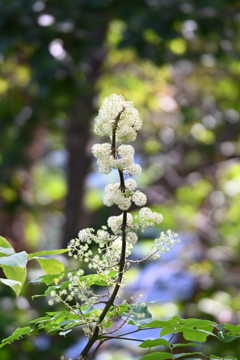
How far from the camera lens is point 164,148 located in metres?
5.86

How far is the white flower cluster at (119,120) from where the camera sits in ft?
2.87

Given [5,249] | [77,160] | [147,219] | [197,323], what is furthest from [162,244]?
[77,160]

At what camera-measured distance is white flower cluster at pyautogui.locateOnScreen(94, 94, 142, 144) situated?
34.4 inches

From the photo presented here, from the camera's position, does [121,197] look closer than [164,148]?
Yes

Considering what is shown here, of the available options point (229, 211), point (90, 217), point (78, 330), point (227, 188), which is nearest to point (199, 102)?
point (227, 188)

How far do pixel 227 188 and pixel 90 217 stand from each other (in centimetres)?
163

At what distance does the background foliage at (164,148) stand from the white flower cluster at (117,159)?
11.1ft

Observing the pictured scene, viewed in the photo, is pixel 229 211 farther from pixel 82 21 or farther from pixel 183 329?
pixel 183 329

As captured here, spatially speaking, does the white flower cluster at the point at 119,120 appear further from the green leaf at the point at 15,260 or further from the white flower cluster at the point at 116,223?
the green leaf at the point at 15,260

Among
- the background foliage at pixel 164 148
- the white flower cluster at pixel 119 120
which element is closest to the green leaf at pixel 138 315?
the white flower cluster at pixel 119 120

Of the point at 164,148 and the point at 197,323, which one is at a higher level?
the point at 197,323

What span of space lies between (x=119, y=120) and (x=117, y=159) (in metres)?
0.06

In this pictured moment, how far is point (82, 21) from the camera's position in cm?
389

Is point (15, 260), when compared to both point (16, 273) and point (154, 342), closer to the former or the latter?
point (16, 273)
